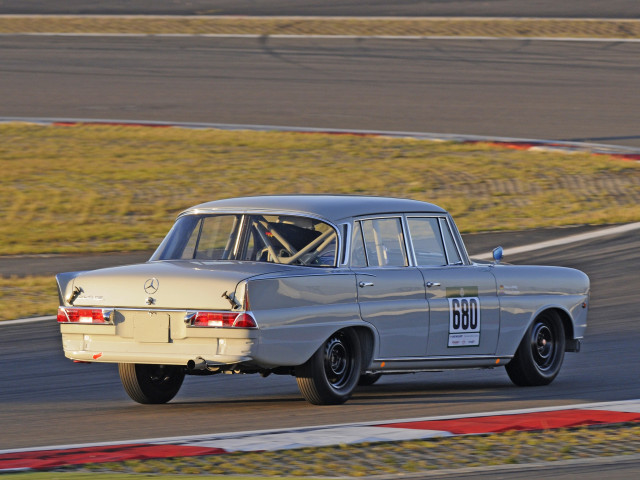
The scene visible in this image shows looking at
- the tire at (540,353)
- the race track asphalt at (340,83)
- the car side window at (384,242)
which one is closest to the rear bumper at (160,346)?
the car side window at (384,242)

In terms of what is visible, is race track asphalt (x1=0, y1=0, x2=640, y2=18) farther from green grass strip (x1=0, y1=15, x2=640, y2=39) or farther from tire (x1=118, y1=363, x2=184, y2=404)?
tire (x1=118, y1=363, x2=184, y2=404)

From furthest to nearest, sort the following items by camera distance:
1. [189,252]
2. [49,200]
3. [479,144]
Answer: [479,144], [49,200], [189,252]

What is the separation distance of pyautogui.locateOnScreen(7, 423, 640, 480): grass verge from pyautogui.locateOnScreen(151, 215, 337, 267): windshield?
177 cm

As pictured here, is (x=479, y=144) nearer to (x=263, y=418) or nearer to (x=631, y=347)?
(x=631, y=347)

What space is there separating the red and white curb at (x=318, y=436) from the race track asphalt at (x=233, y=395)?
0.24 meters

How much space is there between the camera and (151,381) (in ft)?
28.3

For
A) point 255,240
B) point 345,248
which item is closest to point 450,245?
point 345,248

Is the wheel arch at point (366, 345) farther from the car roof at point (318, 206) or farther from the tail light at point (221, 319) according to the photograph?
the tail light at point (221, 319)

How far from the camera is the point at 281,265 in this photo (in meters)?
8.02

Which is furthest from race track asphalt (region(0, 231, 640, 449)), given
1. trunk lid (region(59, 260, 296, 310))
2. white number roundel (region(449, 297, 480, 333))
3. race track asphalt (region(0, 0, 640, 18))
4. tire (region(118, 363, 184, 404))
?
race track asphalt (region(0, 0, 640, 18))

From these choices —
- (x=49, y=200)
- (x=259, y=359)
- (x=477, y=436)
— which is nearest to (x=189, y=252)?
(x=259, y=359)

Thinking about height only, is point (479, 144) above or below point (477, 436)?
above

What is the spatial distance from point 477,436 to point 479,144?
1757 centimetres

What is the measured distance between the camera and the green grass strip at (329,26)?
116ft
